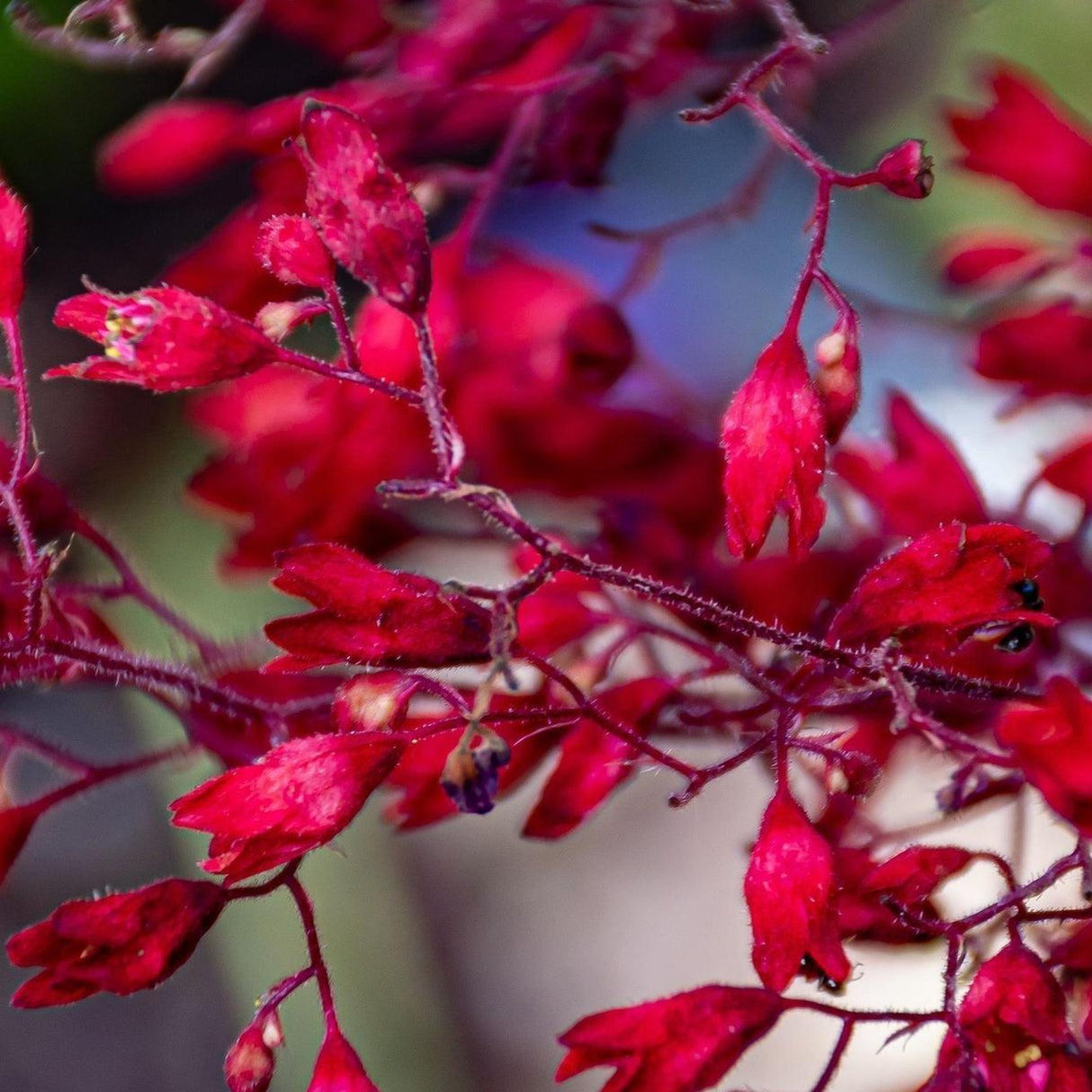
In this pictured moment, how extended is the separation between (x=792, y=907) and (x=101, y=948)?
17 cm

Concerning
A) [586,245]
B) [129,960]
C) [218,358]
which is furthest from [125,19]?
[586,245]

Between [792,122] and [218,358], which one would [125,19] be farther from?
[792,122]

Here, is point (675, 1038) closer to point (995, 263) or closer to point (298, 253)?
point (298, 253)

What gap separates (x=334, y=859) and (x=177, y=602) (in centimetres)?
23

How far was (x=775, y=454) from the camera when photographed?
1.06ft

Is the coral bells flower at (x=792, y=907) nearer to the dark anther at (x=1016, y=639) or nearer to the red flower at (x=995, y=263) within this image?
the dark anther at (x=1016, y=639)

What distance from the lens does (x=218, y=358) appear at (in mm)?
299

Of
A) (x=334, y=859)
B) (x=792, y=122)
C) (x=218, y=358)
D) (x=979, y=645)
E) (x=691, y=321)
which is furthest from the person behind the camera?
(x=691, y=321)

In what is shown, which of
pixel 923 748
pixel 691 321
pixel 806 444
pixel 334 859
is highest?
pixel 806 444

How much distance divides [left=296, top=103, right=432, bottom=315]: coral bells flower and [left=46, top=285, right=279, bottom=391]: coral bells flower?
0.03 m

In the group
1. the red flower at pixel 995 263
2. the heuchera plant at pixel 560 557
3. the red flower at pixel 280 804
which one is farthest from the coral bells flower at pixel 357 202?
the red flower at pixel 995 263

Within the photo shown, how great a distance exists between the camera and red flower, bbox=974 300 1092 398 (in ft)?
1.47

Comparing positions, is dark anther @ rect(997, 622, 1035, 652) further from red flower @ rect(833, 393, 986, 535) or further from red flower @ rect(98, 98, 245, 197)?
red flower @ rect(98, 98, 245, 197)

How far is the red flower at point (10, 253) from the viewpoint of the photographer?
0.34 meters
